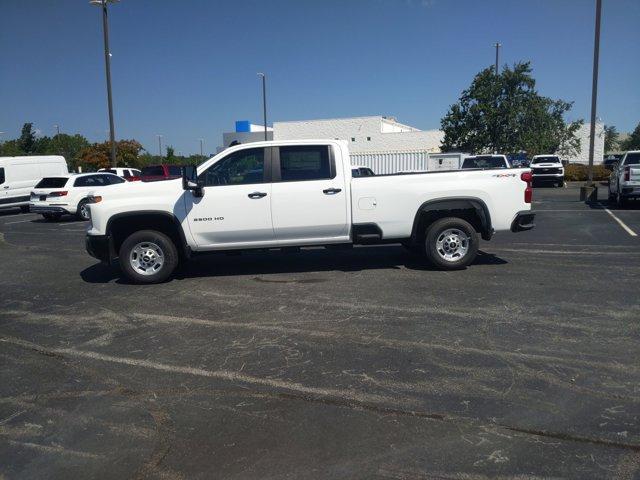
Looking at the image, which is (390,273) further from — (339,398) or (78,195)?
(78,195)

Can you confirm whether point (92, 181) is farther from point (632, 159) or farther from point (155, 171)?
point (632, 159)

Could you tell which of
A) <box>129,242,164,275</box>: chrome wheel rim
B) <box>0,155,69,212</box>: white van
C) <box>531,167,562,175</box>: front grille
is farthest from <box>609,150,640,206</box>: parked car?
<box>0,155,69,212</box>: white van

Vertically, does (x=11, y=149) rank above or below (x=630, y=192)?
above

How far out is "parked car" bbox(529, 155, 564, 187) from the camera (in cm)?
3161

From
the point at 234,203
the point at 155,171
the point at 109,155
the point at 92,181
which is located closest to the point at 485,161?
the point at 155,171

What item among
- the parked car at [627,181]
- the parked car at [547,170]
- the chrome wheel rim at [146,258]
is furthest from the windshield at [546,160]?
the chrome wheel rim at [146,258]

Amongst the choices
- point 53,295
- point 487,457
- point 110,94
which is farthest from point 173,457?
point 110,94

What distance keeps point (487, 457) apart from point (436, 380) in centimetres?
116

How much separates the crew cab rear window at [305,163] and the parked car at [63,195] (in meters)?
12.6

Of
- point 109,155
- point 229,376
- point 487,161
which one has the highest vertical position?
point 109,155

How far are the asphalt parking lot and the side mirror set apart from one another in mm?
1360

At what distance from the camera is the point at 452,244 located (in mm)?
8695

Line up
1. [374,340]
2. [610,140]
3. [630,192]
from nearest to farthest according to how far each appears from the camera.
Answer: [374,340]
[630,192]
[610,140]

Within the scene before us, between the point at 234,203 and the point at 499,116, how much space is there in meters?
30.7
